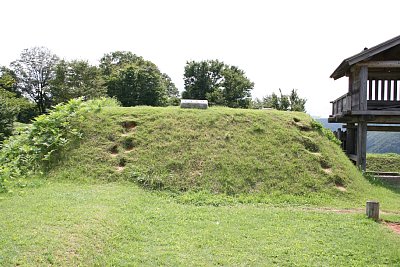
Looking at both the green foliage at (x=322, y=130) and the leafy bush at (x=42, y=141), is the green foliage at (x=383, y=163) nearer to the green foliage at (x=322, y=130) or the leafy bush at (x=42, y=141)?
the green foliage at (x=322, y=130)

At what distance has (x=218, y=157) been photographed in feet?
36.6

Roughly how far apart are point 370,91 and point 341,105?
139 centimetres

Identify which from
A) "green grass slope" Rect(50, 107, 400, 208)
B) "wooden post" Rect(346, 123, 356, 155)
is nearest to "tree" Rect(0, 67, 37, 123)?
"green grass slope" Rect(50, 107, 400, 208)

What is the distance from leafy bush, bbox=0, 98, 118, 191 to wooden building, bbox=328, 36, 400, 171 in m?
10.5

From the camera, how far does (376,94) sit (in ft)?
47.9

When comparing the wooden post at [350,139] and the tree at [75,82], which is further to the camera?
the tree at [75,82]

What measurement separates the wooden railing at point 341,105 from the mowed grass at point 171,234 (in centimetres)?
736

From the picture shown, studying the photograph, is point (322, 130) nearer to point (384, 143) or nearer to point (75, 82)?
point (75, 82)

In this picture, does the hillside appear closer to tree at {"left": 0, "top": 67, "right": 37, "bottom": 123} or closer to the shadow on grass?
the shadow on grass

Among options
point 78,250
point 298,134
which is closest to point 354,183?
point 298,134

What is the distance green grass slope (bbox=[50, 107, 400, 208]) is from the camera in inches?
398

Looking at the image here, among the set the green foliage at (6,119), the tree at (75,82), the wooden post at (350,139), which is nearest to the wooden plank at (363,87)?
the wooden post at (350,139)

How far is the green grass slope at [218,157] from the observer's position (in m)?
10.1

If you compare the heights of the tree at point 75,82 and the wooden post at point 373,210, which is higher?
the tree at point 75,82
